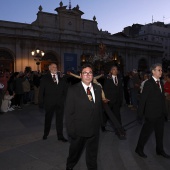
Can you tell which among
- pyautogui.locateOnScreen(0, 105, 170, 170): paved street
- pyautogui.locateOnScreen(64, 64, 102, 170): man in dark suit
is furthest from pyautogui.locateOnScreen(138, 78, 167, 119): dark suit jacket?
pyautogui.locateOnScreen(64, 64, 102, 170): man in dark suit

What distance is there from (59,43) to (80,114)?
27290mm

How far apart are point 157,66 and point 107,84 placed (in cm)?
271

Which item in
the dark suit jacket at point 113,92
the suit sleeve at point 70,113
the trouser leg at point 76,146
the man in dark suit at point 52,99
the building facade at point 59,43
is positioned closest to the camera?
the suit sleeve at point 70,113


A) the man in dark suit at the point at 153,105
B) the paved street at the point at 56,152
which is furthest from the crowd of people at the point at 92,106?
the paved street at the point at 56,152

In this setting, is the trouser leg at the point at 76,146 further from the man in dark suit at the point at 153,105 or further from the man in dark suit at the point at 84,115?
the man in dark suit at the point at 153,105

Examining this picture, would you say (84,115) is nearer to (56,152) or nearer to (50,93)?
(56,152)

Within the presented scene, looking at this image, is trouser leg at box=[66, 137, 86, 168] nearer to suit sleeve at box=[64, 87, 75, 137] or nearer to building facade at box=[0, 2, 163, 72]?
suit sleeve at box=[64, 87, 75, 137]

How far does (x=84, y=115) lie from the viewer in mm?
3971

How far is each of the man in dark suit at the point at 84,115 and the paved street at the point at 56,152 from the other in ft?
3.14

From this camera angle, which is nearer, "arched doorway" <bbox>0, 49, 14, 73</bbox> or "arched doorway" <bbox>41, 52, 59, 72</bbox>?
"arched doorway" <bbox>0, 49, 14, 73</bbox>

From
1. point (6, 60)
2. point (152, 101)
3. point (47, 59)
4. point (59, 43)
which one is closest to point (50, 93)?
point (152, 101)

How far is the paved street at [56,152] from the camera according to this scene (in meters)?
4.97

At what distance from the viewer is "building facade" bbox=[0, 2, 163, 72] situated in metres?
26.9

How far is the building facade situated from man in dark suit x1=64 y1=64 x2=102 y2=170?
16.4 metres
